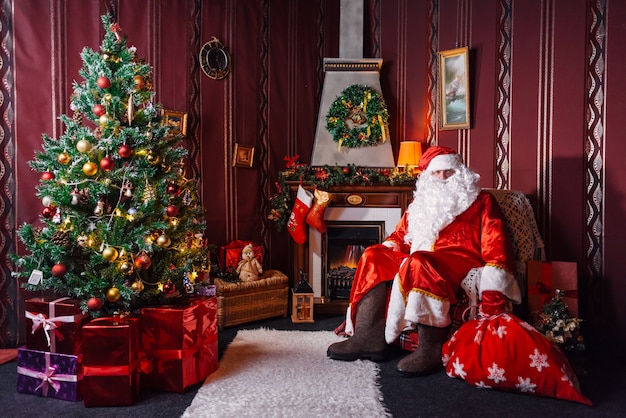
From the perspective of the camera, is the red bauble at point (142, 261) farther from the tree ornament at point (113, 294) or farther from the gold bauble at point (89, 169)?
the gold bauble at point (89, 169)

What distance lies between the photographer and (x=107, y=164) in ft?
8.84

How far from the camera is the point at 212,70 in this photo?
4.55 metres

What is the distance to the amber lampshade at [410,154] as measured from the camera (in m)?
4.66

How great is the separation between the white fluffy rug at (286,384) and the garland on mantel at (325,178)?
140 cm

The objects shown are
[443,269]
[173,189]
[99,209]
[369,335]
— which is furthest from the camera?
[369,335]

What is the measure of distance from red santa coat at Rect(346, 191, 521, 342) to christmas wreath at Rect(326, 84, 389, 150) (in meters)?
1.56

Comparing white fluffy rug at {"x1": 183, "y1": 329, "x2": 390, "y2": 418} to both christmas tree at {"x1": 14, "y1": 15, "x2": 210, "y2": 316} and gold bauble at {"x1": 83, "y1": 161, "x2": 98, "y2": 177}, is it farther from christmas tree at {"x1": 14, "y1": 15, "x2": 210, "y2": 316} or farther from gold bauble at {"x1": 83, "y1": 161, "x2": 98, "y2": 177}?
gold bauble at {"x1": 83, "y1": 161, "x2": 98, "y2": 177}

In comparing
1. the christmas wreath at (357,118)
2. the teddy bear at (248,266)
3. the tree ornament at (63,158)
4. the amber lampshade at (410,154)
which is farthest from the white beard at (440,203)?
the tree ornament at (63,158)

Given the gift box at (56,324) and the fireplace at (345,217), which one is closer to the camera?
the gift box at (56,324)

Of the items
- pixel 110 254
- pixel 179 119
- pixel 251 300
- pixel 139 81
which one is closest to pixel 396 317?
pixel 251 300

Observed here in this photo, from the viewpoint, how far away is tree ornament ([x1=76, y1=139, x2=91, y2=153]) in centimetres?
269

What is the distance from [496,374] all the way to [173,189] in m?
2.18

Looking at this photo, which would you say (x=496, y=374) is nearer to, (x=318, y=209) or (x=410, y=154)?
(x=318, y=209)

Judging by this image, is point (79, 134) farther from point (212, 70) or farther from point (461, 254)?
point (461, 254)
